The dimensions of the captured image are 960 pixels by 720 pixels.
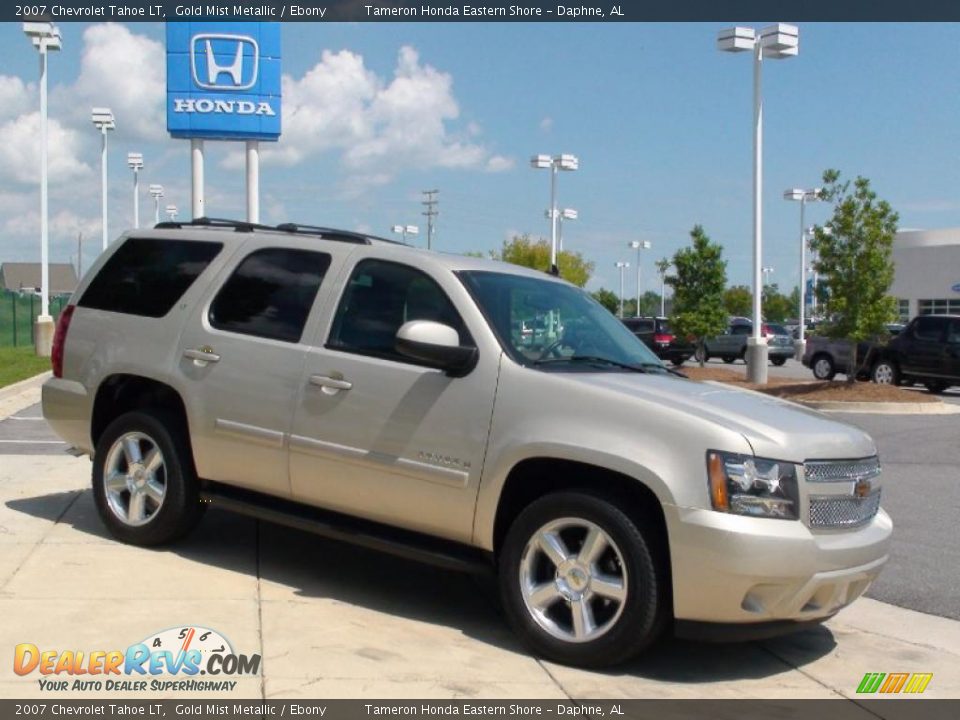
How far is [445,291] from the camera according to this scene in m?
6.07

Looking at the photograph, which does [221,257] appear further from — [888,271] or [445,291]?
[888,271]

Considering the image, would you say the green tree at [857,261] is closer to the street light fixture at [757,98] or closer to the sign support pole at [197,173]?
the street light fixture at [757,98]

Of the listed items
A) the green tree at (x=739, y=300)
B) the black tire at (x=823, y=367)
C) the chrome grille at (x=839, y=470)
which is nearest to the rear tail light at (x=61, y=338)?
the chrome grille at (x=839, y=470)

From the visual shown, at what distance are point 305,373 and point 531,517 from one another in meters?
1.59

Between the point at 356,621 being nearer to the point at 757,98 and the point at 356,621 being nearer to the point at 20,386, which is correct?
the point at 20,386

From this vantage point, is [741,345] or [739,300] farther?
[739,300]

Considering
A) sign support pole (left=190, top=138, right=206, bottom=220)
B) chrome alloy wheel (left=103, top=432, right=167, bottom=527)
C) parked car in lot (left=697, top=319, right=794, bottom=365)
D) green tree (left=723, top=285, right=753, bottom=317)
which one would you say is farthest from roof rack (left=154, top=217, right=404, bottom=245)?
green tree (left=723, top=285, right=753, bottom=317)

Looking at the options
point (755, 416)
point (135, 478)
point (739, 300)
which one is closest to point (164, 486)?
point (135, 478)

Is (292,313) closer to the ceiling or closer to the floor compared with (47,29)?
closer to the floor

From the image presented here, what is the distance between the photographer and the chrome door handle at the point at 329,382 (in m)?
6.08

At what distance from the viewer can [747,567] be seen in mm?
4949

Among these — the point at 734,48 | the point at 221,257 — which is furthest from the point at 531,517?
the point at 734,48

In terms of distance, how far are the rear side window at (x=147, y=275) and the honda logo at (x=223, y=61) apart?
17448 mm

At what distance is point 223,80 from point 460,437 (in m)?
20.1
